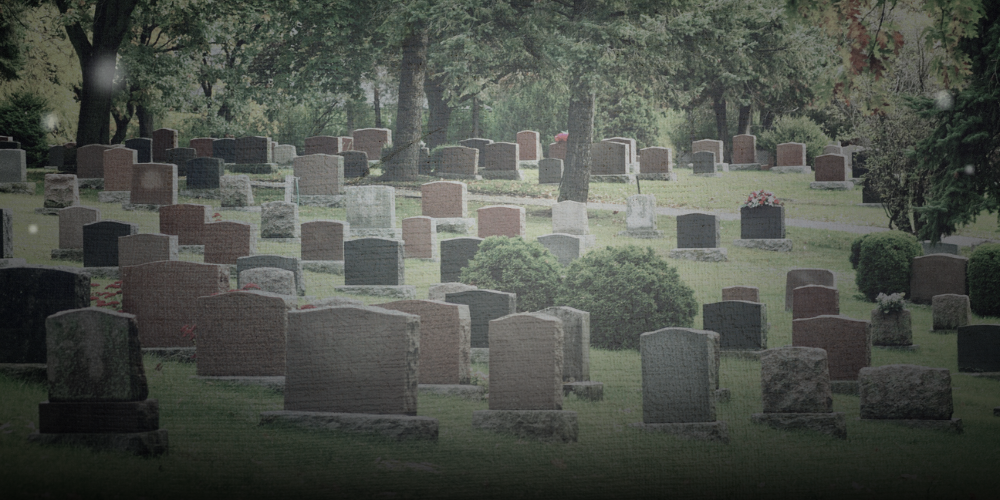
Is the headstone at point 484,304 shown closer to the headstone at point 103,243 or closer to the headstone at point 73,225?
the headstone at point 103,243

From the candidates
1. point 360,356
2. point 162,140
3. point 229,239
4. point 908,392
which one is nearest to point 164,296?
point 360,356

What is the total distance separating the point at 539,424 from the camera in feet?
20.2

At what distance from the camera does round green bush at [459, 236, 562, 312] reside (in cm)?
901

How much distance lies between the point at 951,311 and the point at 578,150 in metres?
6.12

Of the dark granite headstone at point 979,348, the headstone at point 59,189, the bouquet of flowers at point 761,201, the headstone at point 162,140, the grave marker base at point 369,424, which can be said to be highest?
the headstone at point 162,140

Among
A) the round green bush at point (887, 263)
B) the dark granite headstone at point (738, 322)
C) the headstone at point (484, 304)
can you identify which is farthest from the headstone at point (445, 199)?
the round green bush at point (887, 263)

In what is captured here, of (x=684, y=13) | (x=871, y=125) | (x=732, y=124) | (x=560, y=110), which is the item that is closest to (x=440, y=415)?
(x=684, y=13)

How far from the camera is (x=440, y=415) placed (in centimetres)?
652

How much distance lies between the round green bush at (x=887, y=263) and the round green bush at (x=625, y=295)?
3.26 metres

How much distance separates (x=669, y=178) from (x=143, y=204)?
10.4m

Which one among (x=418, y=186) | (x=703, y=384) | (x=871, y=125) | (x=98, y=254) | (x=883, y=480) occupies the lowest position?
(x=883, y=480)

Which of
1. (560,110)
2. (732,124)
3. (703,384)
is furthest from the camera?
(732,124)

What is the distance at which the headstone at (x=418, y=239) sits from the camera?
11.0 metres

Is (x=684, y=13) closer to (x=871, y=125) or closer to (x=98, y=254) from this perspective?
(x=871, y=125)
